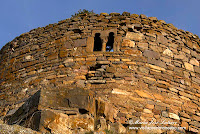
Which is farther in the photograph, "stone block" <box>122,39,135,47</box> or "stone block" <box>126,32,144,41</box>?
"stone block" <box>126,32,144,41</box>

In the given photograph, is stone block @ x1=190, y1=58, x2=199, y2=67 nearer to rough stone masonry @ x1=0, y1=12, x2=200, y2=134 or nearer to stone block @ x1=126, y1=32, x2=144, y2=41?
rough stone masonry @ x1=0, y1=12, x2=200, y2=134

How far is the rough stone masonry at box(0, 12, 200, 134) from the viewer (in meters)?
5.35

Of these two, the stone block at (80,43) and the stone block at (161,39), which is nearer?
the stone block at (80,43)

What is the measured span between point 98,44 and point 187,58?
1.80 metres

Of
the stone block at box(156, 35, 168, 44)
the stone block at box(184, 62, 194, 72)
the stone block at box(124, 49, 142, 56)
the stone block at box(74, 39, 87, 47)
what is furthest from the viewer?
the stone block at box(156, 35, 168, 44)

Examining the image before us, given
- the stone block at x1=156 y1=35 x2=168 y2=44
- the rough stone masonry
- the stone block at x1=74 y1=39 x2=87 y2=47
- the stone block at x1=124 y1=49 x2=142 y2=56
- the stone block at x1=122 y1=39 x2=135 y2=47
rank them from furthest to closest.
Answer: the stone block at x1=156 y1=35 x2=168 y2=44 → the stone block at x1=74 y1=39 x2=87 y2=47 → the stone block at x1=122 y1=39 x2=135 y2=47 → the stone block at x1=124 y1=49 x2=142 y2=56 → the rough stone masonry

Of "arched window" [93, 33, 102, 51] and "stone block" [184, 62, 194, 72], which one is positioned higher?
"arched window" [93, 33, 102, 51]

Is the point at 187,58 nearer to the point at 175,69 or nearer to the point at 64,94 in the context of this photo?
the point at 175,69

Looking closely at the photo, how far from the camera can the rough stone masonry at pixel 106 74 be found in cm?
535

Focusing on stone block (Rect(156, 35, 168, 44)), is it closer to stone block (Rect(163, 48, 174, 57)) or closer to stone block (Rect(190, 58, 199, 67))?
stone block (Rect(163, 48, 174, 57))

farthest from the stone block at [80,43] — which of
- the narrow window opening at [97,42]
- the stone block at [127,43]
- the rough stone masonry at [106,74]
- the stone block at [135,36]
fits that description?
the stone block at [135,36]

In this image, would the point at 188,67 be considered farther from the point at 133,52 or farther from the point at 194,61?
the point at 133,52

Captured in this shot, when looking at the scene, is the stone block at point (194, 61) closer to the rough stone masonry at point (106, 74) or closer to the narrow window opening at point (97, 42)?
the rough stone masonry at point (106, 74)

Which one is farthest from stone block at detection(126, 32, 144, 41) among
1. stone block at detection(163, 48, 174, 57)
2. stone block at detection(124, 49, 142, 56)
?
stone block at detection(163, 48, 174, 57)
